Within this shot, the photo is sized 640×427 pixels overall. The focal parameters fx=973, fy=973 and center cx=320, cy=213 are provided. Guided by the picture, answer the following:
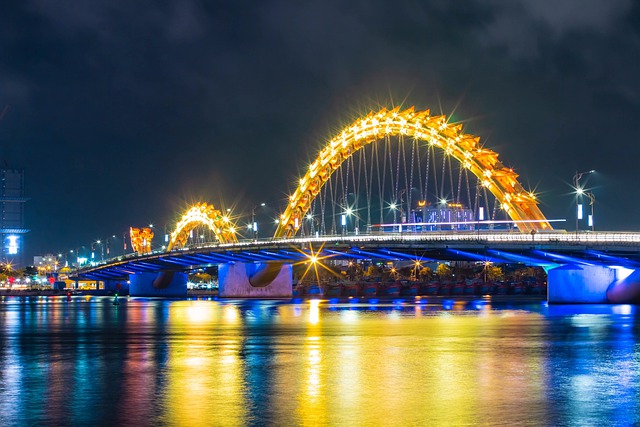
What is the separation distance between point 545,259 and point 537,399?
62.4 meters

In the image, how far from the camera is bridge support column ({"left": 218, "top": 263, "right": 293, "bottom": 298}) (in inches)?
4707

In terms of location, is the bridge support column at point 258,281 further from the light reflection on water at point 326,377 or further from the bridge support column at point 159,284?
the light reflection on water at point 326,377

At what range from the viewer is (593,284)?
76625 mm

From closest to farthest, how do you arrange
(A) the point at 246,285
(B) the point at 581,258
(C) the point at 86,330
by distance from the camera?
(C) the point at 86,330 < (B) the point at 581,258 < (A) the point at 246,285

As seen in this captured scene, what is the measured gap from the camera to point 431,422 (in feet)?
54.5

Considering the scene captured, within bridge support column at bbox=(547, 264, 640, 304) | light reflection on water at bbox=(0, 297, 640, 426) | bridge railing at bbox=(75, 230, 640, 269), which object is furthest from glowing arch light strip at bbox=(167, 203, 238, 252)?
light reflection on water at bbox=(0, 297, 640, 426)

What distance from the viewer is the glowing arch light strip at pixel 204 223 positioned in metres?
Answer: 172

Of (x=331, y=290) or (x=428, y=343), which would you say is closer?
(x=428, y=343)

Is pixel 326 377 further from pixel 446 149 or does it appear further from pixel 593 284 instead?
pixel 446 149

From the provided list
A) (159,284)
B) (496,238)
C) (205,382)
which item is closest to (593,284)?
(496,238)

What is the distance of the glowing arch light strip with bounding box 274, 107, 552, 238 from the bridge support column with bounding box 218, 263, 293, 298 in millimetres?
14993

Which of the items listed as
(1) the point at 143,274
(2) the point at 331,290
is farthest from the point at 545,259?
(1) the point at 143,274

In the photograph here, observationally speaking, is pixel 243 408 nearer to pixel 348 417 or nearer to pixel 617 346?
pixel 348 417

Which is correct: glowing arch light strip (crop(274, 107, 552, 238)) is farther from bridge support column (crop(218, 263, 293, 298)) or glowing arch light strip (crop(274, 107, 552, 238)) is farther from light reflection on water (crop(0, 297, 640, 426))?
light reflection on water (crop(0, 297, 640, 426))
